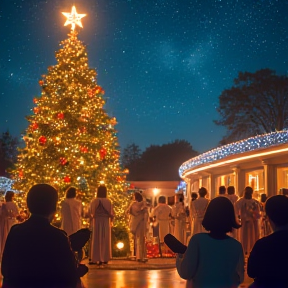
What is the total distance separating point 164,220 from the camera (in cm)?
2147

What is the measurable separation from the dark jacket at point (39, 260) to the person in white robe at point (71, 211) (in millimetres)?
12320

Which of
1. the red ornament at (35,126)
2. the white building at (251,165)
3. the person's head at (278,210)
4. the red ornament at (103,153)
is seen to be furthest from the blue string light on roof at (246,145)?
the person's head at (278,210)

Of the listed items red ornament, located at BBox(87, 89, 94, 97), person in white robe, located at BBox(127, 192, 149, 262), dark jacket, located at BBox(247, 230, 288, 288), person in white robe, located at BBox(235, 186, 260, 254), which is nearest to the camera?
dark jacket, located at BBox(247, 230, 288, 288)

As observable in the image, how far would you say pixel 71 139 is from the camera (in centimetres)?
2256

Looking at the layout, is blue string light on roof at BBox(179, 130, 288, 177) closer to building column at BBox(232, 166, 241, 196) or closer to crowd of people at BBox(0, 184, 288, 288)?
building column at BBox(232, 166, 241, 196)

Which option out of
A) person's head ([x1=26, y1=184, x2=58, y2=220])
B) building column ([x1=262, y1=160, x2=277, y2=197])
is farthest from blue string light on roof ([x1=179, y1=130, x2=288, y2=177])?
person's head ([x1=26, y1=184, x2=58, y2=220])

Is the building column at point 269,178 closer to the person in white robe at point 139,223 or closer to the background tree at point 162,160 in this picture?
the person in white robe at point 139,223

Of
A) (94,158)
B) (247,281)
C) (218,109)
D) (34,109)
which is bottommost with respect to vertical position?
(247,281)

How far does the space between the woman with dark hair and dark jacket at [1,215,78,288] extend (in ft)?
3.14

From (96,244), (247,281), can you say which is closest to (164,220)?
(96,244)

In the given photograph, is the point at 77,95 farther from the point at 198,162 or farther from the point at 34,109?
the point at 198,162

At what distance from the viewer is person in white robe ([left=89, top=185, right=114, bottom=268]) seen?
16.5m

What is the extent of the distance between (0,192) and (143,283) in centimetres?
2938

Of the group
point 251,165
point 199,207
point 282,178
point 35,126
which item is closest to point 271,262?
point 199,207
